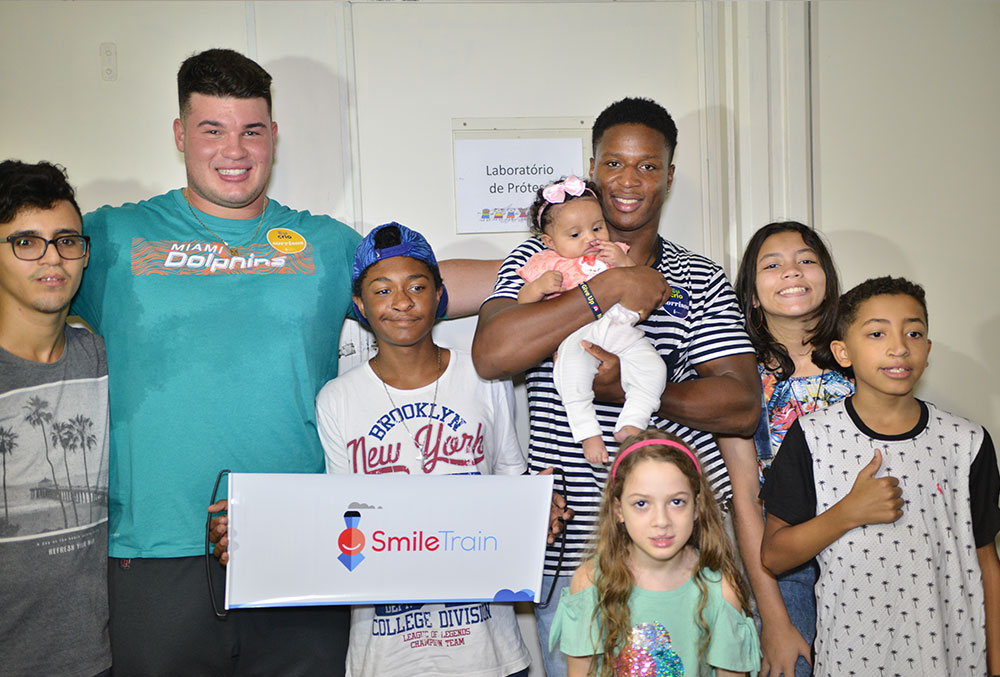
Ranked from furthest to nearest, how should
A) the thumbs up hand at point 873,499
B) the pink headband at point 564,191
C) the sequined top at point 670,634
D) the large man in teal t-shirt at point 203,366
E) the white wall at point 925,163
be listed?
the white wall at point 925,163 → the pink headband at point 564,191 → the large man in teal t-shirt at point 203,366 → the thumbs up hand at point 873,499 → the sequined top at point 670,634

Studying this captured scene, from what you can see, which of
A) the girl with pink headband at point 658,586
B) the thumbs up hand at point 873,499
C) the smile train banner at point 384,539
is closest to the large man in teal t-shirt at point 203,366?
the smile train banner at point 384,539

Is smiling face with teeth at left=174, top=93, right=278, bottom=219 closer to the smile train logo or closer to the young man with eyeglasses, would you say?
the young man with eyeglasses

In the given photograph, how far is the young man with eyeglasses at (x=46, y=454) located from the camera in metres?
2.29

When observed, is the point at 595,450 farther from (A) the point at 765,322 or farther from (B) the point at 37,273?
(B) the point at 37,273

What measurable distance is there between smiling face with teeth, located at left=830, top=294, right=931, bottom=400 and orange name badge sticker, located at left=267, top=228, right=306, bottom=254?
1.78 metres

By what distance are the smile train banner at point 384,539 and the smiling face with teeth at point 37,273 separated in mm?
809

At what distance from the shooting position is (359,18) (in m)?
3.35

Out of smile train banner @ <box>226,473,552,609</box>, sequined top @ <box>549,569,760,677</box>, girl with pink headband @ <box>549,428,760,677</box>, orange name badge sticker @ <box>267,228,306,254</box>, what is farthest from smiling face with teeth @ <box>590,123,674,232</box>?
sequined top @ <box>549,569,760,677</box>

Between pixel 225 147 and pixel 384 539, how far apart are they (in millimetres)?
1346

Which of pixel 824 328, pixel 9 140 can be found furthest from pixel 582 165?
pixel 9 140

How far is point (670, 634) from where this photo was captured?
212 centimetres

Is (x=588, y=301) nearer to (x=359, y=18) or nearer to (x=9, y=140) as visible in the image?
(x=359, y=18)

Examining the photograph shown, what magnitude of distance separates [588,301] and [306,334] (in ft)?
3.11

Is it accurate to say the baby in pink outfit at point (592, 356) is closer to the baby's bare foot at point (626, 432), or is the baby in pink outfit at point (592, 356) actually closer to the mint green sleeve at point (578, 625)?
the baby's bare foot at point (626, 432)
